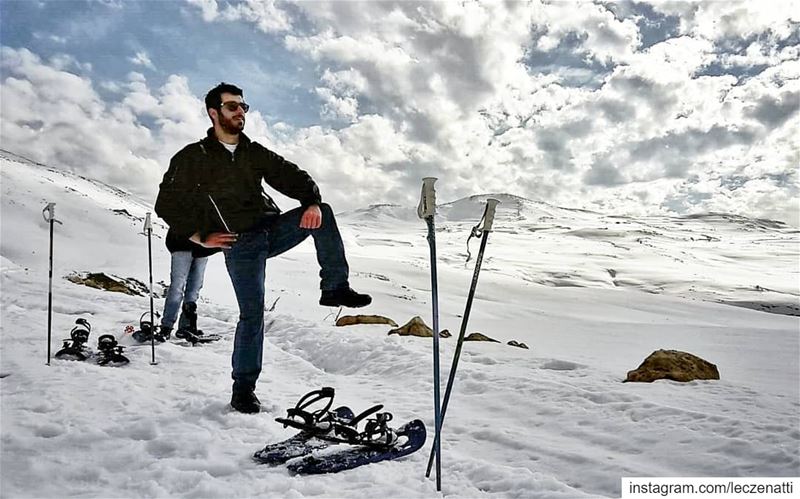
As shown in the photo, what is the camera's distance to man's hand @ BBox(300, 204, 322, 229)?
3.90 m

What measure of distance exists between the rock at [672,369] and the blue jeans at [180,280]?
6.03 m

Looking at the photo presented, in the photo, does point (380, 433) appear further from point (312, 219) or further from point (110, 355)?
point (110, 355)

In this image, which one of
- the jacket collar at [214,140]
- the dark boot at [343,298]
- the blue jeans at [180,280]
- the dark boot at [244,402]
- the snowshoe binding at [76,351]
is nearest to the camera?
the dark boot at [343,298]

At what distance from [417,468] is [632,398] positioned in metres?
Result: 2.53

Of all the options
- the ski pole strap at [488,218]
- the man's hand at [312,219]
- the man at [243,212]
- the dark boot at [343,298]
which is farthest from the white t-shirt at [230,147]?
the ski pole strap at [488,218]

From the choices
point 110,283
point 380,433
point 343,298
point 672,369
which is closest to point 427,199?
point 343,298

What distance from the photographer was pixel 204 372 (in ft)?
17.5

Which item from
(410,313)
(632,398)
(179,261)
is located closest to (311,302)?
(410,313)

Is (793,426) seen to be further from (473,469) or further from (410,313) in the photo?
(410,313)

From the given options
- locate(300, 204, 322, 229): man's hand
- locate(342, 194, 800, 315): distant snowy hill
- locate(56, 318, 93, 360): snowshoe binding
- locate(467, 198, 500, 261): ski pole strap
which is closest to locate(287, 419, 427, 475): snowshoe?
locate(467, 198, 500, 261): ski pole strap

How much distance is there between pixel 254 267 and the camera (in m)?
4.11

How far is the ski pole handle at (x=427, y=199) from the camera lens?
9.80 feet

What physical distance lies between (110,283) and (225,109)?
13.1m

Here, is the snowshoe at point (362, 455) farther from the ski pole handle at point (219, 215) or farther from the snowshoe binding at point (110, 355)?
the snowshoe binding at point (110, 355)
